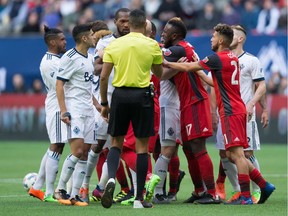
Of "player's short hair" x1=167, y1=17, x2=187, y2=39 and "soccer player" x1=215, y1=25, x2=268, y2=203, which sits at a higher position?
"player's short hair" x1=167, y1=17, x2=187, y2=39

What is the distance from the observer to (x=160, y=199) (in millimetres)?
13273

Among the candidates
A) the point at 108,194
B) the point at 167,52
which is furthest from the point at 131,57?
the point at 108,194

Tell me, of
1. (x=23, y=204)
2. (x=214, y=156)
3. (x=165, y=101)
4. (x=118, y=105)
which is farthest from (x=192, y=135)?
(x=214, y=156)

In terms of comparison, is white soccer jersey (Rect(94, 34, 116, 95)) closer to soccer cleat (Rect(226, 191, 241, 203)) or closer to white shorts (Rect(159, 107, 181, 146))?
white shorts (Rect(159, 107, 181, 146))

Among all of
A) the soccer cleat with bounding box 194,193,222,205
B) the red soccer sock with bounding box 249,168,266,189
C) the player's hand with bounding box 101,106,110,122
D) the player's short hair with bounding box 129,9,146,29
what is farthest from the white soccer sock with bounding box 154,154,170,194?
the player's short hair with bounding box 129,9,146,29

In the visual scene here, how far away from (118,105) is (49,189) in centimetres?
200

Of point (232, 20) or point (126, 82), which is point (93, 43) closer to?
point (126, 82)

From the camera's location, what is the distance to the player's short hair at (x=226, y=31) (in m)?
12.7

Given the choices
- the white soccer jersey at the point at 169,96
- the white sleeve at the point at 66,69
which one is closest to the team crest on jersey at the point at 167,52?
the white soccer jersey at the point at 169,96

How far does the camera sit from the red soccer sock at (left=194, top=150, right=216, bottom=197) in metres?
12.9

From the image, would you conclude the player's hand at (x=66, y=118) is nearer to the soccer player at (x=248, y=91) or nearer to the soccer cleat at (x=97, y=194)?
the soccer cleat at (x=97, y=194)

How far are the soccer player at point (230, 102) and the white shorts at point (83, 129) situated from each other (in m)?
1.32

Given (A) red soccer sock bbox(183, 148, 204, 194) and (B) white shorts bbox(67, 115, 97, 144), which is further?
(A) red soccer sock bbox(183, 148, 204, 194)

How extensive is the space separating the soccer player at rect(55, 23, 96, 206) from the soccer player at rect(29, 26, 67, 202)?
1.01ft
